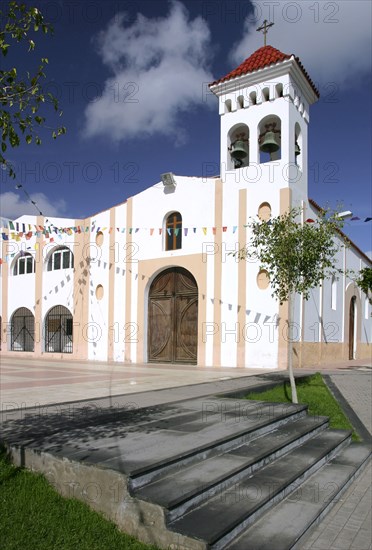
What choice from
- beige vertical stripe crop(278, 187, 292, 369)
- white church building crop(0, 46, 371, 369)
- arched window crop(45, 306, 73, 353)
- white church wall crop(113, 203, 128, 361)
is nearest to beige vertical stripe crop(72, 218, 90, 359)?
white church building crop(0, 46, 371, 369)

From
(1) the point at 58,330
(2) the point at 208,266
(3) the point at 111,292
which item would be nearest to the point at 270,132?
(2) the point at 208,266

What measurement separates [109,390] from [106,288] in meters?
11.5

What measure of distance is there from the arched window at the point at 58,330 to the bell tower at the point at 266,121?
10.9 m

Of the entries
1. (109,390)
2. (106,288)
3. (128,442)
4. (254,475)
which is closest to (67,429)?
(128,442)

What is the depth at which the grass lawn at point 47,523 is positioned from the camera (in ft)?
10.4

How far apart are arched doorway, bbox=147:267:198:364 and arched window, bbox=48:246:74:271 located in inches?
218

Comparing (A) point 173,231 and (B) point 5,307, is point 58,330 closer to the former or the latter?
(B) point 5,307

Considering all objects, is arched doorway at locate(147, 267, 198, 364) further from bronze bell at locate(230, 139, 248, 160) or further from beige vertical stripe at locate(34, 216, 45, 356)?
beige vertical stripe at locate(34, 216, 45, 356)

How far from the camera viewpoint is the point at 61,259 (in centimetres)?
2275

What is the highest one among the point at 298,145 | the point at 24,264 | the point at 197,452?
the point at 298,145

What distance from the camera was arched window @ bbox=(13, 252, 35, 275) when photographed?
24631 mm

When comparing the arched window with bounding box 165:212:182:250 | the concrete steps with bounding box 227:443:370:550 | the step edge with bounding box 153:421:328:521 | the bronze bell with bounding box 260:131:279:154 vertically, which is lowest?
the concrete steps with bounding box 227:443:370:550

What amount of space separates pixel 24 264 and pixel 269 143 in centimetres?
1578

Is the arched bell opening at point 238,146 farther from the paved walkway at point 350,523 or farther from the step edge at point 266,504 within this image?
the paved walkway at point 350,523
